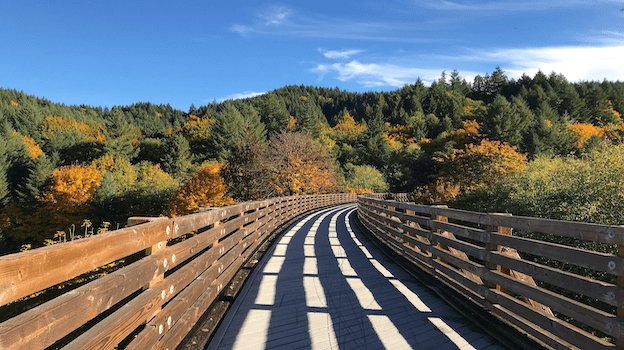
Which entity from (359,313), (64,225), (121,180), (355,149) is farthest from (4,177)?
(359,313)

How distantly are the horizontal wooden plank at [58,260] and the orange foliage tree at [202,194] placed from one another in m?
35.5

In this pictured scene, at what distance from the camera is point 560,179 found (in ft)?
34.9

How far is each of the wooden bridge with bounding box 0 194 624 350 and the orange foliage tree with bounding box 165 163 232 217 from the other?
31.6 meters

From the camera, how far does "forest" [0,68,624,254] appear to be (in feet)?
42.4

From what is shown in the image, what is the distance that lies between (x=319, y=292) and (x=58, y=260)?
3750 millimetres

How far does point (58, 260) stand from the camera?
1661 millimetres

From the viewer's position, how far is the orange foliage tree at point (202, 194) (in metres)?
37.2

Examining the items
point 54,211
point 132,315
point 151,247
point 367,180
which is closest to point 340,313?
point 151,247

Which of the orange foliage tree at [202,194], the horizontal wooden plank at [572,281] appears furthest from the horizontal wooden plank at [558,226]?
the orange foliage tree at [202,194]

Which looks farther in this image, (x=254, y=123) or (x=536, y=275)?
(x=254, y=123)

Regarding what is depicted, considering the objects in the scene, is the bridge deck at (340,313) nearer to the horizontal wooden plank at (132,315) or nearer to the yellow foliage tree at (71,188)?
the horizontal wooden plank at (132,315)

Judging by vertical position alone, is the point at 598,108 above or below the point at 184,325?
above

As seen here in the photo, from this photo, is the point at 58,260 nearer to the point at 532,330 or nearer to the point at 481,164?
the point at 532,330

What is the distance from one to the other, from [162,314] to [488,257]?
3376mm
